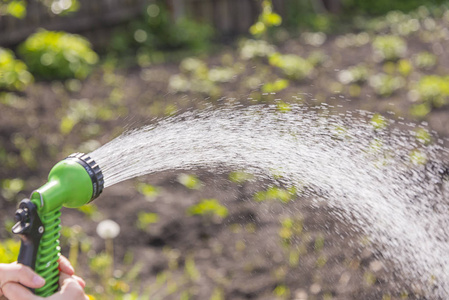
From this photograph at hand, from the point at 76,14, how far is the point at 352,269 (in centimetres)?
595

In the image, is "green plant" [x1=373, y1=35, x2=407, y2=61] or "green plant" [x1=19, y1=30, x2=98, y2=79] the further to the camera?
"green plant" [x1=373, y1=35, x2=407, y2=61]

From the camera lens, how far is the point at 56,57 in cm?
606

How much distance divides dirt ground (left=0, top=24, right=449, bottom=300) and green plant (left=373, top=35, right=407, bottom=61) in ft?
5.99

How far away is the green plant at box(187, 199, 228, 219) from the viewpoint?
3.36 metres

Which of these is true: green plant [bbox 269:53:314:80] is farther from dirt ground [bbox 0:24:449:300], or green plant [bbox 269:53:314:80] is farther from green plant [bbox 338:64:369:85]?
dirt ground [bbox 0:24:449:300]

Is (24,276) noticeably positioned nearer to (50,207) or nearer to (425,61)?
(50,207)

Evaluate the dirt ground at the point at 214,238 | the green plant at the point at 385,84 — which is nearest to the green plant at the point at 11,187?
the dirt ground at the point at 214,238

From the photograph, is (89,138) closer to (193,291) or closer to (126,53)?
(193,291)

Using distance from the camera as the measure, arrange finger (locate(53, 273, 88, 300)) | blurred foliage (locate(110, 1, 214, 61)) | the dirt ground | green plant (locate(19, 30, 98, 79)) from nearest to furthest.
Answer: finger (locate(53, 273, 88, 300)), the dirt ground, green plant (locate(19, 30, 98, 79)), blurred foliage (locate(110, 1, 214, 61))

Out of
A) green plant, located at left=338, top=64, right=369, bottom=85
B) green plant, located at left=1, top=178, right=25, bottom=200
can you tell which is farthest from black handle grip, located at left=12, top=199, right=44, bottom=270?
green plant, located at left=338, top=64, right=369, bottom=85

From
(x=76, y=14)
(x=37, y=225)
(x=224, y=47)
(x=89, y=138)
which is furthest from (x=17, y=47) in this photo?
(x=37, y=225)

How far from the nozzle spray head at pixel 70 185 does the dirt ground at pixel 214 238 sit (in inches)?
55.0

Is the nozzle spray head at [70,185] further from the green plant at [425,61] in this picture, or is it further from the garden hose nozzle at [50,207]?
the green plant at [425,61]

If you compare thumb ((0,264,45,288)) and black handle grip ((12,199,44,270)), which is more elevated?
black handle grip ((12,199,44,270))
